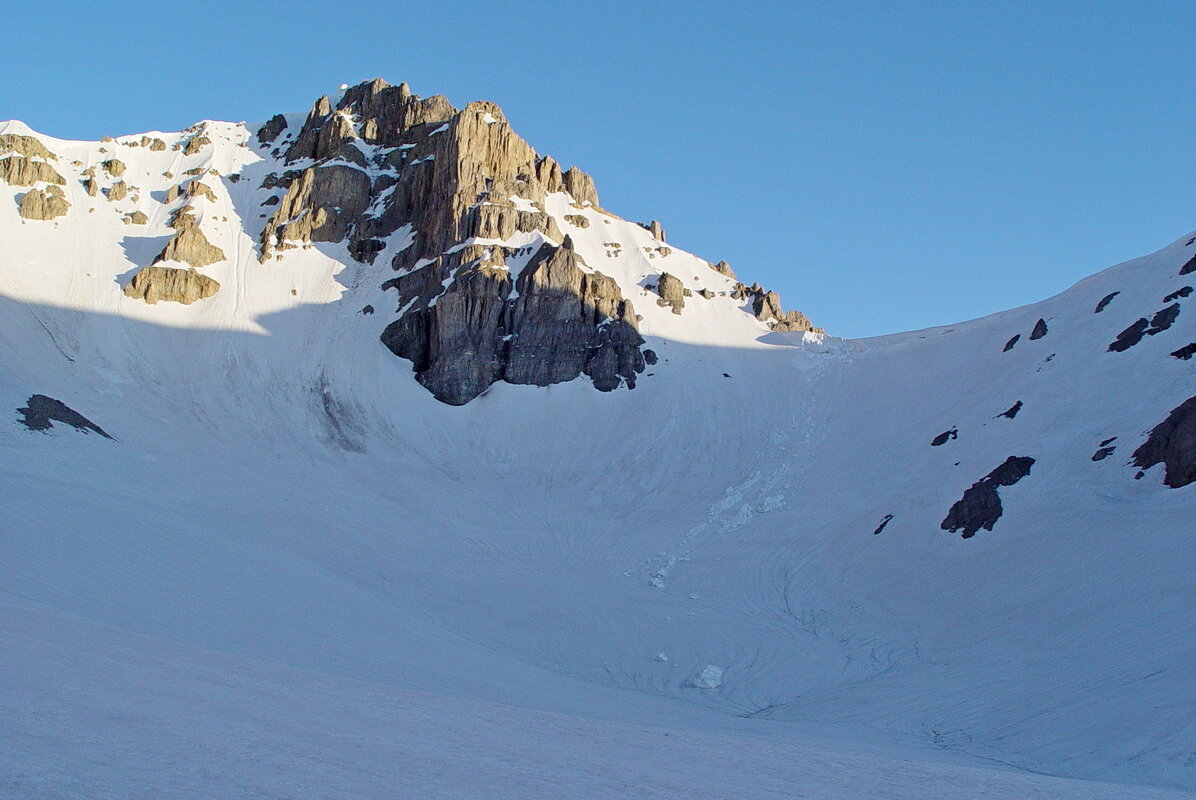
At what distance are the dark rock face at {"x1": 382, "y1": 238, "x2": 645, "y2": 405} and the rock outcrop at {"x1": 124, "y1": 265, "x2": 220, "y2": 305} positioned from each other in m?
14.6

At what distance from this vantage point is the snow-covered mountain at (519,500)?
8.12 meters

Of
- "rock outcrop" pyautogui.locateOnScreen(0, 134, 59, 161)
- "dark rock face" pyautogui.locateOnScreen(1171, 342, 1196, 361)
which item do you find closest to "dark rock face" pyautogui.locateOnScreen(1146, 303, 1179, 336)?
"dark rock face" pyautogui.locateOnScreen(1171, 342, 1196, 361)

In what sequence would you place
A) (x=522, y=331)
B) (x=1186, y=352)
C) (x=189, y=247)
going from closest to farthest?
1. (x=1186, y=352)
2. (x=522, y=331)
3. (x=189, y=247)

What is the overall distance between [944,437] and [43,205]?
2719 inches

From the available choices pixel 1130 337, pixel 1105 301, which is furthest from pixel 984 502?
pixel 1105 301

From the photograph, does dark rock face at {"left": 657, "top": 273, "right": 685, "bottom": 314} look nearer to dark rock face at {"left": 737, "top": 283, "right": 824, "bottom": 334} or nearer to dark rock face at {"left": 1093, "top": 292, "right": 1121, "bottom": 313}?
dark rock face at {"left": 737, "top": 283, "right": 824, "bottom": 334}

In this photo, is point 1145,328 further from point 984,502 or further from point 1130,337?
point 984,502

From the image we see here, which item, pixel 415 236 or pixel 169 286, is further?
pixel 415 236

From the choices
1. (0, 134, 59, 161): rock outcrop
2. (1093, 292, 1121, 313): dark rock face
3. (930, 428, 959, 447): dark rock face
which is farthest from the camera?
(0, 134, 59, 161): rock outcrop

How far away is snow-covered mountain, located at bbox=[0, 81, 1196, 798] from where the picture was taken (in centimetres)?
812

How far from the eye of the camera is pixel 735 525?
40.4m

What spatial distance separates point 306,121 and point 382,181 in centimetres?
1544

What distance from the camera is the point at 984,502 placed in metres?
29.7

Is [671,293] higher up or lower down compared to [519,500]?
higher up
